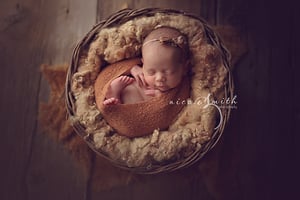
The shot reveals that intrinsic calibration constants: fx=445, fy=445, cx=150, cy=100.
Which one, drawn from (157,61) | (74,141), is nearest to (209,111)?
(157,61)

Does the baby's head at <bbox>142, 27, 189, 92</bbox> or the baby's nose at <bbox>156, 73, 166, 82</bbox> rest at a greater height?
the baby's head at <bbox>142, 27, 189, 92</bbox>

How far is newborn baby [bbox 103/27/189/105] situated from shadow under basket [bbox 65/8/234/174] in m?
0.05

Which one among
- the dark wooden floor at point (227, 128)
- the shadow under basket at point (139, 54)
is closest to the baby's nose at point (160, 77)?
the shadow under basket at point (139, 54)

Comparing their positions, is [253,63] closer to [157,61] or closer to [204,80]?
[204,80]

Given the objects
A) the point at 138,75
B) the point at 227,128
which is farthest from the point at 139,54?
the point at 227,128

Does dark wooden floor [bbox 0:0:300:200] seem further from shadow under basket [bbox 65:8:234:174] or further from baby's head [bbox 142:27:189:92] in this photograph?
baby's head [bbox 142:27:189:92]

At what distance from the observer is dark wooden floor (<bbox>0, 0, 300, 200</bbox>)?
136 centimetres

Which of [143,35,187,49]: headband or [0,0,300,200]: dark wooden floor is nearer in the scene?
[143,35,187,49]: headband

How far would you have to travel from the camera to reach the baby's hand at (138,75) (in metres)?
1.31

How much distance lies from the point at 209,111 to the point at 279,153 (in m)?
0.32

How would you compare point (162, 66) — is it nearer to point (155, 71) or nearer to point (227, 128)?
point (155, 71)

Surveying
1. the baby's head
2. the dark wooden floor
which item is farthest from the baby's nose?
the dark wooden floor

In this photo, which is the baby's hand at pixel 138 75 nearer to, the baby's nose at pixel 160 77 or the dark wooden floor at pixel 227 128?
the baby's nose at pixel 160 77

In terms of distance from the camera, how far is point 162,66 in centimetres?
125
